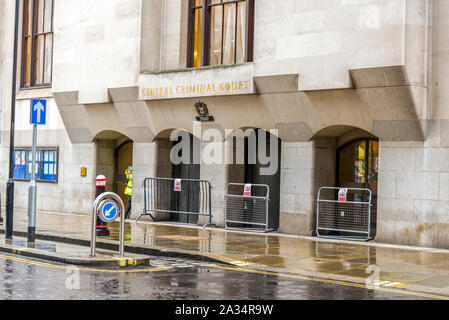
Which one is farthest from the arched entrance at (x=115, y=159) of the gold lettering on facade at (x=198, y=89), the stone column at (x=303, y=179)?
the stone column at (x=303, y=179)

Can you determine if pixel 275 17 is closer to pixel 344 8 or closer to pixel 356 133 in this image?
pixel 344 8

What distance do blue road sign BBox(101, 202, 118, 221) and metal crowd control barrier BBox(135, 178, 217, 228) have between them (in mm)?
7324

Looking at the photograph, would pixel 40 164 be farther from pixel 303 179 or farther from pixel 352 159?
pixel 352 159

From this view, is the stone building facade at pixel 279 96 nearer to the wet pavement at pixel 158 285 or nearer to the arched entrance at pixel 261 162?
the arched entrance at pixel 261 162

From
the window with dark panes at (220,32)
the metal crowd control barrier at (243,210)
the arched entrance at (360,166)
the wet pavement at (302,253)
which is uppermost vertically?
the window with dark panes at (220,32)

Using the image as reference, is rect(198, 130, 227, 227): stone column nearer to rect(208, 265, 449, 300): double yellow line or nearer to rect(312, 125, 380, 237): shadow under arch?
rect(312, 125, 380, 237): shadow under arch

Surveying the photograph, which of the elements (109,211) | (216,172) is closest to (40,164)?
(216,172)

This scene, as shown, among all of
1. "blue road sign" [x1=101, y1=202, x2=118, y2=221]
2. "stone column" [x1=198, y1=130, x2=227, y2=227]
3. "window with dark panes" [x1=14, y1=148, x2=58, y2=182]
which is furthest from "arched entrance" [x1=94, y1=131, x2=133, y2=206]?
"blue road sign" [x1=101, y1=202, x2=118, y2=221]

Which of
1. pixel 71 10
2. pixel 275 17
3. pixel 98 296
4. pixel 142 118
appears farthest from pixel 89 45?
pixel 98 296

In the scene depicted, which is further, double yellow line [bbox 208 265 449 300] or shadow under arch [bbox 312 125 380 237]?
shadow under arch [bbox 312 125 380 237]

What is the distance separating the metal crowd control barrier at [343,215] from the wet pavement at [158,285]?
5725mm

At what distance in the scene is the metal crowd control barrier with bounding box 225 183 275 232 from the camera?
1805 centimetres

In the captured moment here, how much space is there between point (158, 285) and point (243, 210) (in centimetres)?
885

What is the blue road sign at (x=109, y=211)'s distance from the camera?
11.7 m
